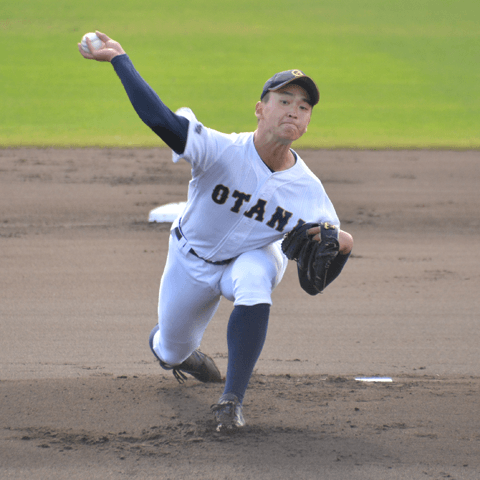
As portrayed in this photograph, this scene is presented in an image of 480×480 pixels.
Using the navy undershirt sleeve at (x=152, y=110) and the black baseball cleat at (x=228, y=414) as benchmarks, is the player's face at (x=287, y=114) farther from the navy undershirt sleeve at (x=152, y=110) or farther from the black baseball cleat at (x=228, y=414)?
the black baseball cleat at (x=228, y=414)

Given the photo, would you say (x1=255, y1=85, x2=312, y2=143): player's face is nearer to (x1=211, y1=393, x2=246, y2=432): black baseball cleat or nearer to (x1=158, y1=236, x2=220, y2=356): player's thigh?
(x1=158, y1=236, x2=220, y2=356): player's thigh

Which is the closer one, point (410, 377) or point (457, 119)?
point (410, 377)

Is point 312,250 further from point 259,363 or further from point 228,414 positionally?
point 259,363

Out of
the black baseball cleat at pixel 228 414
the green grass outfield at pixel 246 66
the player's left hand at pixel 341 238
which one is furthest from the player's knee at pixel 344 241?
the green grass outfield at pixel 246 66

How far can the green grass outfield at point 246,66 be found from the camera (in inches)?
593

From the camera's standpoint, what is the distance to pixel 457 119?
16.6 meters

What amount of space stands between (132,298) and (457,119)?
13.4 metres

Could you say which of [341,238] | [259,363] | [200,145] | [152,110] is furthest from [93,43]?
[259,363]

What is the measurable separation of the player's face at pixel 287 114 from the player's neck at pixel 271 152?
44 mm

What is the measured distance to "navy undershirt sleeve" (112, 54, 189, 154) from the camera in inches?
96.4

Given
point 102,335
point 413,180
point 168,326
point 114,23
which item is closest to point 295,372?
point 168,326

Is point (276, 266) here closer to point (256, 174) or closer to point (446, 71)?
point (256, 174)

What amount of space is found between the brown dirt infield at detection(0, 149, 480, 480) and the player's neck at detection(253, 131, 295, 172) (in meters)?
1.05

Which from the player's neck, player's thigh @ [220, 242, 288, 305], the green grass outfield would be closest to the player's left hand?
player's thigh @ [220, 242, 288, 305]
